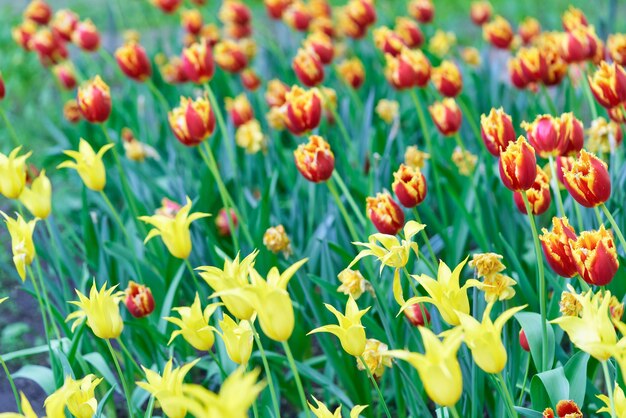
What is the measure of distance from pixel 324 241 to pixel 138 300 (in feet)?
1.47

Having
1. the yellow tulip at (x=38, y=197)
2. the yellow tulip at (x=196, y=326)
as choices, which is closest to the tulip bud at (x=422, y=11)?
the yellow tulip at (x=38, y=197)

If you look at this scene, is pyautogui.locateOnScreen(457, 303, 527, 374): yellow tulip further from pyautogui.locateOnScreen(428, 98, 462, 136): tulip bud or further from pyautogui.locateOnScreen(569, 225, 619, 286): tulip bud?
pyautogui.locateOnScreen(428, 98, 462, 136): tulip bud

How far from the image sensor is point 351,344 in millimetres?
1229

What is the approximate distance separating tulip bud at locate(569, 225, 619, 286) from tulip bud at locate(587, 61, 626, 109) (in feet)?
1.77

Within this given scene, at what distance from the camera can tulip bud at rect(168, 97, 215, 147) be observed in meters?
→ 1.95

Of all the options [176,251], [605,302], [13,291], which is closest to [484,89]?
[13,291]

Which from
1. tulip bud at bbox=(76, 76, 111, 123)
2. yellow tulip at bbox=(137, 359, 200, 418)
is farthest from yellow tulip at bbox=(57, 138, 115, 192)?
yellow tulip at bbox=(137, 359, 200, 418)

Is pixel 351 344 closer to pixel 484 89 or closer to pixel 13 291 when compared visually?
pixel 13 291

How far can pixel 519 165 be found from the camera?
52.9 inches

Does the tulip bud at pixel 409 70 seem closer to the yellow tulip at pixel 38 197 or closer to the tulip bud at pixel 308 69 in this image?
the tulip bud at pixel 308 69

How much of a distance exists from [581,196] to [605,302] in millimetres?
353

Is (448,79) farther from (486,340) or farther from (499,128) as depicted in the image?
(486,340)

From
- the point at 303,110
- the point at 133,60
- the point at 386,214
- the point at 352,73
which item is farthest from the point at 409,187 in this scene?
the point at 352,73

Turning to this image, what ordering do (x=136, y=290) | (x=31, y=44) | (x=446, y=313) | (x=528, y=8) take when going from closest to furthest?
(x=446, y=313) < (x=136, y=290) < (x=31, y=44) < (x=528, y=8)
